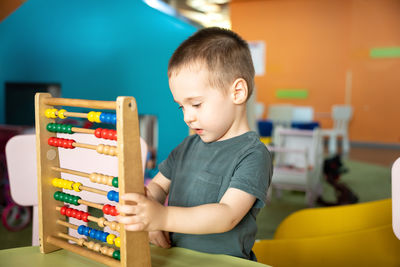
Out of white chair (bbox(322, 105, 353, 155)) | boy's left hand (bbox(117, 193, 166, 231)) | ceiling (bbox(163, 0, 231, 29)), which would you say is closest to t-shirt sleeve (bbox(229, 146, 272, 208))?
boy's left hand (bbox(117, 193, 166, 231))

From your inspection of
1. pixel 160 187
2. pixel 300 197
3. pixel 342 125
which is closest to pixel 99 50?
pixel 160 187

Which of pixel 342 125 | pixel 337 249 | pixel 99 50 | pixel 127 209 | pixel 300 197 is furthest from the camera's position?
pixel 342 125

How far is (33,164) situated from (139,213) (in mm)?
704

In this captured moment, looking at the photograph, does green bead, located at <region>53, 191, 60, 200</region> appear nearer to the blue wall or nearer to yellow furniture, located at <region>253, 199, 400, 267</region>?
yellow furniture, located at <region>253, 199, 400, 267</region>

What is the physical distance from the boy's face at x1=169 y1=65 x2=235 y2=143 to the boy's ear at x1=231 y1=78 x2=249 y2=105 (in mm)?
14

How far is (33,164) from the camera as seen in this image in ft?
3.90

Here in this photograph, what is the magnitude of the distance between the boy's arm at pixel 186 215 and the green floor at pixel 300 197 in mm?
1801

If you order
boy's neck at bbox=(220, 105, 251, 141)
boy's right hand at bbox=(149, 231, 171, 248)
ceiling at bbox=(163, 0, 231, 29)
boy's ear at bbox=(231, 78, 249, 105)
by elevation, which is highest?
ceiling at bbox=(163, 0, 231, 29)

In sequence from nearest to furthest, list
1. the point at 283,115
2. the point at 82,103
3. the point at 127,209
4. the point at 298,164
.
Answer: the point at 127,209 → the point at 82,103 → the point at 298,164 → the point at 283,115

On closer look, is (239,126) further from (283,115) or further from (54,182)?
(283,115)

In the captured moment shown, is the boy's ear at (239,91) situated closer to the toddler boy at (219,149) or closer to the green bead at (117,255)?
the toddler boy at (219,149)

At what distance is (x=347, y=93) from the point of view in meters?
8.39

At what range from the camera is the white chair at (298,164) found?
337cm

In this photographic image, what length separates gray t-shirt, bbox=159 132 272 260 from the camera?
2.72 ft
